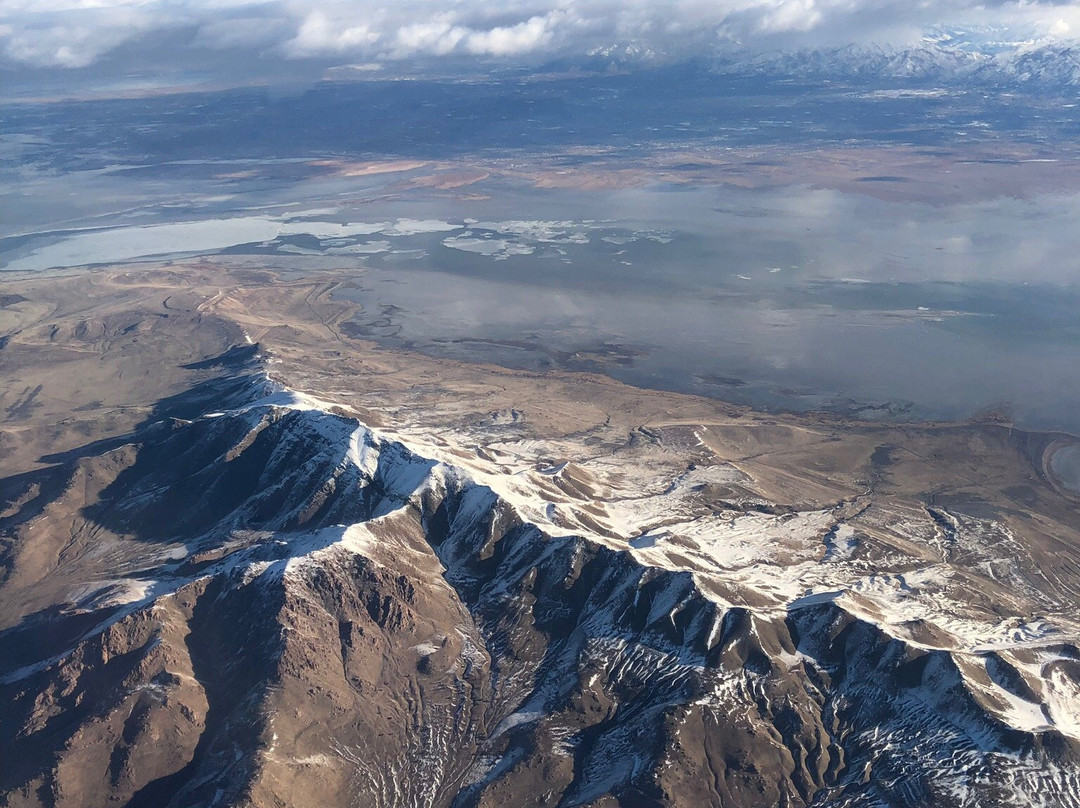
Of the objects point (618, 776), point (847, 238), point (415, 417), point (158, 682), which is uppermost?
point (158, 682)

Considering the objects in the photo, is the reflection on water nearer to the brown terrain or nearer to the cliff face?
the brown terrain

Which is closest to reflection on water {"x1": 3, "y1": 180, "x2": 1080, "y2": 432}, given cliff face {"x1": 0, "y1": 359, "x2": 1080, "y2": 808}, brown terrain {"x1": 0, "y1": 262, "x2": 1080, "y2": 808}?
brown terrain {"x1": 0, "y1": 262, "x2": 1080, "y2": 808}

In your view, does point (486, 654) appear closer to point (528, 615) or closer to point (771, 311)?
point (528, 615)

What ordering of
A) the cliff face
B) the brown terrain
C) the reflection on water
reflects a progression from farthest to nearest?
the reflection on water → the brown terrain → the cliff face

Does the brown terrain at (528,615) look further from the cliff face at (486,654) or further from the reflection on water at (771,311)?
the reflection on water at (771,311)

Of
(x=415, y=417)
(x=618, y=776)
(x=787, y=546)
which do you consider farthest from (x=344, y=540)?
(x=415, y=417)

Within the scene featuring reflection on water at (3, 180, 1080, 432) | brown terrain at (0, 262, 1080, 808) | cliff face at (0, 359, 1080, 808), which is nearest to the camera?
cliff face at (0, 359, 1080, 808)

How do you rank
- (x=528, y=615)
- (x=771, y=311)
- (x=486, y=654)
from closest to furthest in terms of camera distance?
1. (x=486, y=654)
2. (x=528, y=615)
3. (x=771, y=311)

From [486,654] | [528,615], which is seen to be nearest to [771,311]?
[528,615]

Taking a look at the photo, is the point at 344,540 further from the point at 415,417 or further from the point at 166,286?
the point at 166,286
